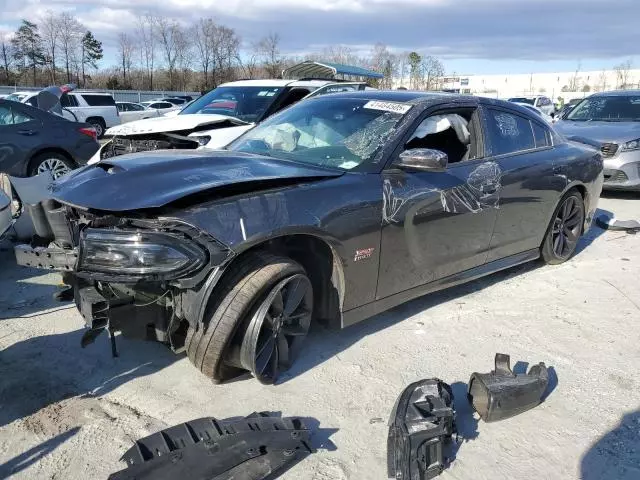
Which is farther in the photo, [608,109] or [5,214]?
[608,109]

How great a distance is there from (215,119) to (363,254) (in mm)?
4104

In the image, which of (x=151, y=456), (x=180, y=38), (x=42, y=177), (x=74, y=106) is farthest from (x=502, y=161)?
(x=180, y=38)

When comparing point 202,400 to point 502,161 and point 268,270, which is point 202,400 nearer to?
point 268,270

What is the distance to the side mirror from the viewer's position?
3.43 meters

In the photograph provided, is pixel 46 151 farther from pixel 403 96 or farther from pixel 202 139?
pixel 403 96

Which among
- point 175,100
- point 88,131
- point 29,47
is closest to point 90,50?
point 29,47

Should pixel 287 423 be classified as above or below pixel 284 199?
below

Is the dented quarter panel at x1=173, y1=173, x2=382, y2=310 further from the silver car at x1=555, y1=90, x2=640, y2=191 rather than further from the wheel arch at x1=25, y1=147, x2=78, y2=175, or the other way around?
the wheel arch at x1=25, y1=147, x2=78, y2=175

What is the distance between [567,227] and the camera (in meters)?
5.42

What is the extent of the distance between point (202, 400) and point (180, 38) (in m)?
58.1

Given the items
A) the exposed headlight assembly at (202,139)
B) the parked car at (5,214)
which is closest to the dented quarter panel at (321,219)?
the parked car at (5,214)

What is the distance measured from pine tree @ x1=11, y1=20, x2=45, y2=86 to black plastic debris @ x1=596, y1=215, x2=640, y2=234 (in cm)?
5492

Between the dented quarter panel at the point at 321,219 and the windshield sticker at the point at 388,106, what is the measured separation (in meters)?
0.65

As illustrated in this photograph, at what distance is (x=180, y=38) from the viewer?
55281mm
